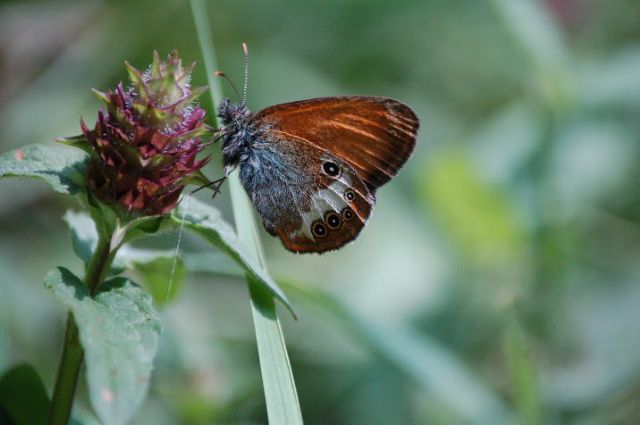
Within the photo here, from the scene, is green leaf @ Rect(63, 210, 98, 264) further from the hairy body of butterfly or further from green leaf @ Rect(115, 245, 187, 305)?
the hairy body of butterfly

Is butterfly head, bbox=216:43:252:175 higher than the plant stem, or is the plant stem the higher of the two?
butterfly head, bbox=216:43:252:175

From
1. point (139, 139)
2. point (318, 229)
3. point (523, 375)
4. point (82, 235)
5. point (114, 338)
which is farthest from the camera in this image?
point (318, 229)

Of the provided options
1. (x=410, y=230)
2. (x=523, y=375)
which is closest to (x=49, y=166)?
(x=523, y=375)

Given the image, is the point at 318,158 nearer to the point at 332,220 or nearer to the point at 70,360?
the point at 332,220

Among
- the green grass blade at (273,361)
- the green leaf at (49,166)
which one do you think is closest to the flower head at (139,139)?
the green leaf at (49,166)

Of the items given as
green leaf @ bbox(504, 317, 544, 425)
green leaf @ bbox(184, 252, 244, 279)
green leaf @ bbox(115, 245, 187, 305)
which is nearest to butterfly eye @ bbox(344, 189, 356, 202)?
green leaf @ bbox(184, 252, 244, 279)

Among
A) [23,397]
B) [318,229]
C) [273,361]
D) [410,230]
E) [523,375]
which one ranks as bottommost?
[23,397]

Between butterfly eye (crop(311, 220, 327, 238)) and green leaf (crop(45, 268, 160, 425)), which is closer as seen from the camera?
green leaf (crop(45, 268, 160, 425))

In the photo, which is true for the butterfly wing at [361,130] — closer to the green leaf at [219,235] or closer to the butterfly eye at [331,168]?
the butterfly eye at [331,168]

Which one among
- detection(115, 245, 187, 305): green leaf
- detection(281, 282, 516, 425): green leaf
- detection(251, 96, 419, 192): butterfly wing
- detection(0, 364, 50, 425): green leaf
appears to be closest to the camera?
detection(0, 364, 50, 425): green leaf
